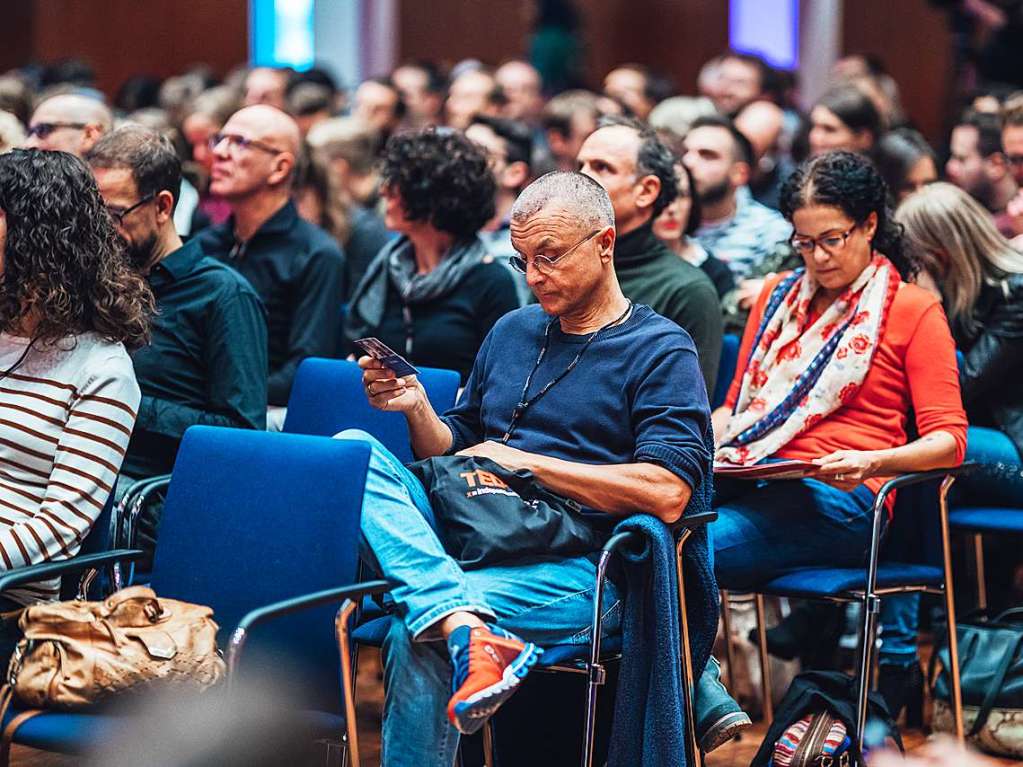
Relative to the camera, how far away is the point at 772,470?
3246 millimetres

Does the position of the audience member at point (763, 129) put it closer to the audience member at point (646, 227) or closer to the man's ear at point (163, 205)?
the audience member at point (646, 227)

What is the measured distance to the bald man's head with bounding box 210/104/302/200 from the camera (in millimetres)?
4422

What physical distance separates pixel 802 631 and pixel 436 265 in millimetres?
1397

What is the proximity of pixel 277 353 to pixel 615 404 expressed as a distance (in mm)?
1589

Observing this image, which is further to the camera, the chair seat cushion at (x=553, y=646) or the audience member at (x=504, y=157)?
the audience member at (x=504, y=157)

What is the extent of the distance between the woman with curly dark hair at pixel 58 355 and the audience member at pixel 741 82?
17.2ft

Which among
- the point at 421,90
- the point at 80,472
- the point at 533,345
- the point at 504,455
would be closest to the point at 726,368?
the point at 533,345

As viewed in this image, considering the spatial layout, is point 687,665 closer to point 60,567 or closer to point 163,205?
point 60,567

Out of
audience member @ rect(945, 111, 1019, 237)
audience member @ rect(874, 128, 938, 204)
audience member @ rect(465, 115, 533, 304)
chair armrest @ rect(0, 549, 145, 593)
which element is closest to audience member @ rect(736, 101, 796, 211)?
audience member @ rect(874, 128, 938, 204)

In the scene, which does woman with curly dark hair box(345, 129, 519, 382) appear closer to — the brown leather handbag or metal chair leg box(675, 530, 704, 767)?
metal chair leg box(675, 530, 704, 767)

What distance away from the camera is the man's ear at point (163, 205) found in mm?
3615

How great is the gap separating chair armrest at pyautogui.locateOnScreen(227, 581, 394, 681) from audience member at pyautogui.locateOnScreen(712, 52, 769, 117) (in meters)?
5.60

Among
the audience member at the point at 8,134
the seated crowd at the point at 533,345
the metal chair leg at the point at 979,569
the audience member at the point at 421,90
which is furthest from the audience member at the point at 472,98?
the metal chair leg at the point at 979,569

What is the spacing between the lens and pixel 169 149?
3691 millimetres
